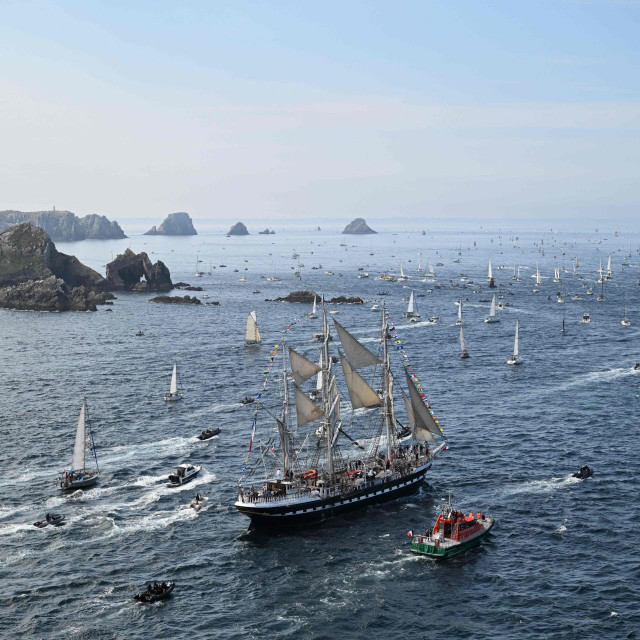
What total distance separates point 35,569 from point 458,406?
6994 cm

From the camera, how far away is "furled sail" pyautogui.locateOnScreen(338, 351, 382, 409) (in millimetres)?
87125

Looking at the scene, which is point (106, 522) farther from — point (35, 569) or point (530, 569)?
point (530, 569)

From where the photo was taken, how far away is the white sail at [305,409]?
84312 millimetres

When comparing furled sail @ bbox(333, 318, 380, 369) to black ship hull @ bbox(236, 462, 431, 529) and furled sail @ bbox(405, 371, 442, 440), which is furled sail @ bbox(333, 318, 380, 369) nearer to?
furled sail @ bbox(405, 371, 442, 440)

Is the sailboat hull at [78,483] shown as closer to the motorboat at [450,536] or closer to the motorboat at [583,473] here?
the motorboat at [450,536]

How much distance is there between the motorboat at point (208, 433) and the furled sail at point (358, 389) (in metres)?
25.8

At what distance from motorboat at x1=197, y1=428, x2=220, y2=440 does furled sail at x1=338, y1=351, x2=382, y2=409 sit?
25.8m

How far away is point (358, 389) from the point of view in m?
87.6

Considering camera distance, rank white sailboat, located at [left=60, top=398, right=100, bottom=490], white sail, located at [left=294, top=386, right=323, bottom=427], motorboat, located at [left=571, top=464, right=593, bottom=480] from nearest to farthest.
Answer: white sail, located at [left=294, top=386, right=323, bottom=427], white sailboat, located at [left=60, top=398, right=100, bottom=490], motorboat, located at [left=571, top=464, right=593, bottom=480]

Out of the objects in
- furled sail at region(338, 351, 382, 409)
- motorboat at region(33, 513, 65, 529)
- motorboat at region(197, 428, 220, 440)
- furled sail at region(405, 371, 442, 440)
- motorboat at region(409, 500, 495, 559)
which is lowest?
motorboat at region(33, 513, 65, 529)

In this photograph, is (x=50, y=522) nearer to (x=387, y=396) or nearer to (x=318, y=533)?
(x=318, y=533)

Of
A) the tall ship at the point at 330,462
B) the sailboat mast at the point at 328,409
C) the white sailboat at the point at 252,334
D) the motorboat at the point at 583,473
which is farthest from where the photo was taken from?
the white sailboat at the point at 252,334

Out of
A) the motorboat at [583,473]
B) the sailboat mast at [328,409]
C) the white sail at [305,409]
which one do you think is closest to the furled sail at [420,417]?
the sailboat mast at [328,409]

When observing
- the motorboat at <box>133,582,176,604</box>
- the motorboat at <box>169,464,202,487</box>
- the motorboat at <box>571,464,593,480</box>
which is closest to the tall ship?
the motorboat at <box>169,464,202,487</box>
